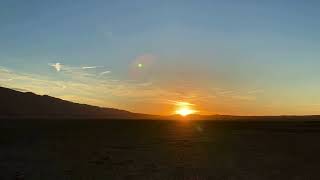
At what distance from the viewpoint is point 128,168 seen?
29844mm

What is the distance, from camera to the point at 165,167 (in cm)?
3006

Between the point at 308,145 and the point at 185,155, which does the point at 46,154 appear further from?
the point at 308,145

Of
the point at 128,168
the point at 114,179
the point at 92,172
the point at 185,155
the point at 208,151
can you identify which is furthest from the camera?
the point at 208,151

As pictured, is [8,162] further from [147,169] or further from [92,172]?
[147,169]

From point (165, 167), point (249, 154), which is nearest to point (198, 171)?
point (165, 167)

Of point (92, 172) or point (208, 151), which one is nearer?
point (92, 172)

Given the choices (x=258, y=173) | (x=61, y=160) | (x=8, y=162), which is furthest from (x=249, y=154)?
(x=8, y=162)

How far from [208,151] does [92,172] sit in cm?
1492

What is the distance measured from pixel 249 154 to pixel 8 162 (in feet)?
61.3

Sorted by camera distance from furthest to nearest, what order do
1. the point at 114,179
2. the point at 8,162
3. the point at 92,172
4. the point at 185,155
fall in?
1. the point at 185,155
2. the point at 8,162
3. the point at 92,172
4. the point at 114,179

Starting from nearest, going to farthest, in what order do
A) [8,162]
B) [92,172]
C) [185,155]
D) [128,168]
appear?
[92,172] < [128,168] < [8,162] < [185,155]

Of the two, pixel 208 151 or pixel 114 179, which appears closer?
pixel 114 179

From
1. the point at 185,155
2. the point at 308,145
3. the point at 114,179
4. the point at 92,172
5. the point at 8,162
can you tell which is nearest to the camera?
the point at 114,179

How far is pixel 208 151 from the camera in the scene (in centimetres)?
4053
